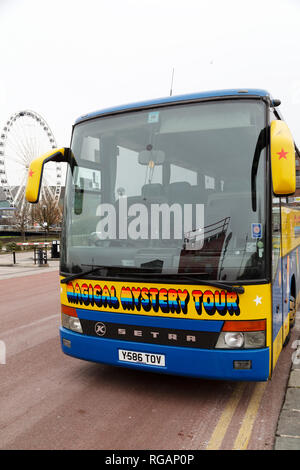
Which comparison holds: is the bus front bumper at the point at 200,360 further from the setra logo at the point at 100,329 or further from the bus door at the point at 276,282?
the bus door at the point at 276,282

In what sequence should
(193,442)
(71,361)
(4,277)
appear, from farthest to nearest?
(4,277) → (71,361) → (193,442)

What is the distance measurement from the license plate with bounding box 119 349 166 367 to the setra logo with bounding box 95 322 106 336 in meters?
0.26

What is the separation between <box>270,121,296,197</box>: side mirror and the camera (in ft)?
11.4

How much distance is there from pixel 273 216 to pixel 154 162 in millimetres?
1210

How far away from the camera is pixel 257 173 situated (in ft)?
12.5

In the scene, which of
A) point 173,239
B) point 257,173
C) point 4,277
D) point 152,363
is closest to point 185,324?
point 152,363

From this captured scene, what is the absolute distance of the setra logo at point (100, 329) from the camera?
4.21 m

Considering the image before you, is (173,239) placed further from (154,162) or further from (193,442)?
(193,442)

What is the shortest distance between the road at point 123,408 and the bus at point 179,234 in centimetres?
36

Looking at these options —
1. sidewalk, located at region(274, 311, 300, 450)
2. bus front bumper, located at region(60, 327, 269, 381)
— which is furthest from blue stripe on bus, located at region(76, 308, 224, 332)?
sidewalk, located at region(274, 311, 300, 450)

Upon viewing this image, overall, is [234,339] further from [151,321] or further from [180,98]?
[180,98]

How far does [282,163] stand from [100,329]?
2.24 metres

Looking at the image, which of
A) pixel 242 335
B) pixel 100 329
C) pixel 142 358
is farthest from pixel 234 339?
pixel 100 329

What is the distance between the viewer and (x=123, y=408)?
13.0 feet
